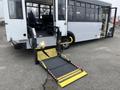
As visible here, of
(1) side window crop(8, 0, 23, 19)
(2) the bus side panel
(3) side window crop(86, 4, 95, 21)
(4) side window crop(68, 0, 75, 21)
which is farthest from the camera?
(3) side window crop(86, 4, 95, 21)

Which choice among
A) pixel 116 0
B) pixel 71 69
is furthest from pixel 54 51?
pixel 116 0

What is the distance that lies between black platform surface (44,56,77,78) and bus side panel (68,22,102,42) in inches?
97.0

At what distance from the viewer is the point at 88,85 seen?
3.35 m

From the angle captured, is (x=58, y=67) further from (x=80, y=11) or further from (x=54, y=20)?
(x=80, y=11)

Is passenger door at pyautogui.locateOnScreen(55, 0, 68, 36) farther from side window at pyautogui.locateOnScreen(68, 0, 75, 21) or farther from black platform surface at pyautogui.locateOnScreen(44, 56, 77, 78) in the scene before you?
black platform surface at pyautogui.locateOnScreen(44, 56, 77, 78)

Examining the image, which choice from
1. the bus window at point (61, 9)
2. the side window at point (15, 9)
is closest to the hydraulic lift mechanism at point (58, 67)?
the bus window at point (61, 9)

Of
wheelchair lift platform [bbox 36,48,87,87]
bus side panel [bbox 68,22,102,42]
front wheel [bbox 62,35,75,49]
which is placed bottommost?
wheelchair lift platform [bbox 36,48,87,87]

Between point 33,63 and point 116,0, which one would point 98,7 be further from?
point 116,0

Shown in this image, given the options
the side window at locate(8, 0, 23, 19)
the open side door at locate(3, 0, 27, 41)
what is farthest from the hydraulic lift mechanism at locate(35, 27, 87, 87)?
the side window at locate(8, 0, 23, 19)

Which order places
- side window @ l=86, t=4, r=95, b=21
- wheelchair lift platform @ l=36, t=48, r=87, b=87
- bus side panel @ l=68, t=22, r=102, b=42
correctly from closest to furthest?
wheelchair lift platform @ l=36, t=48, r=87, b=87 < bus side panel @ l=68, t=22, r=102, b=42 < side window @ l=86, t=4, r=95, b=21

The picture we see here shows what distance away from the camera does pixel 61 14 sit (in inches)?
230

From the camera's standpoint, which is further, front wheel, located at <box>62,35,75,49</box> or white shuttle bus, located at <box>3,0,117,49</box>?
front wheel, located at <box>62,35,75,49</box>

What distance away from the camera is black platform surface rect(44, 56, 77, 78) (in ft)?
12.8

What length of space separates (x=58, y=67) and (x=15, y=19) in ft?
7.63
